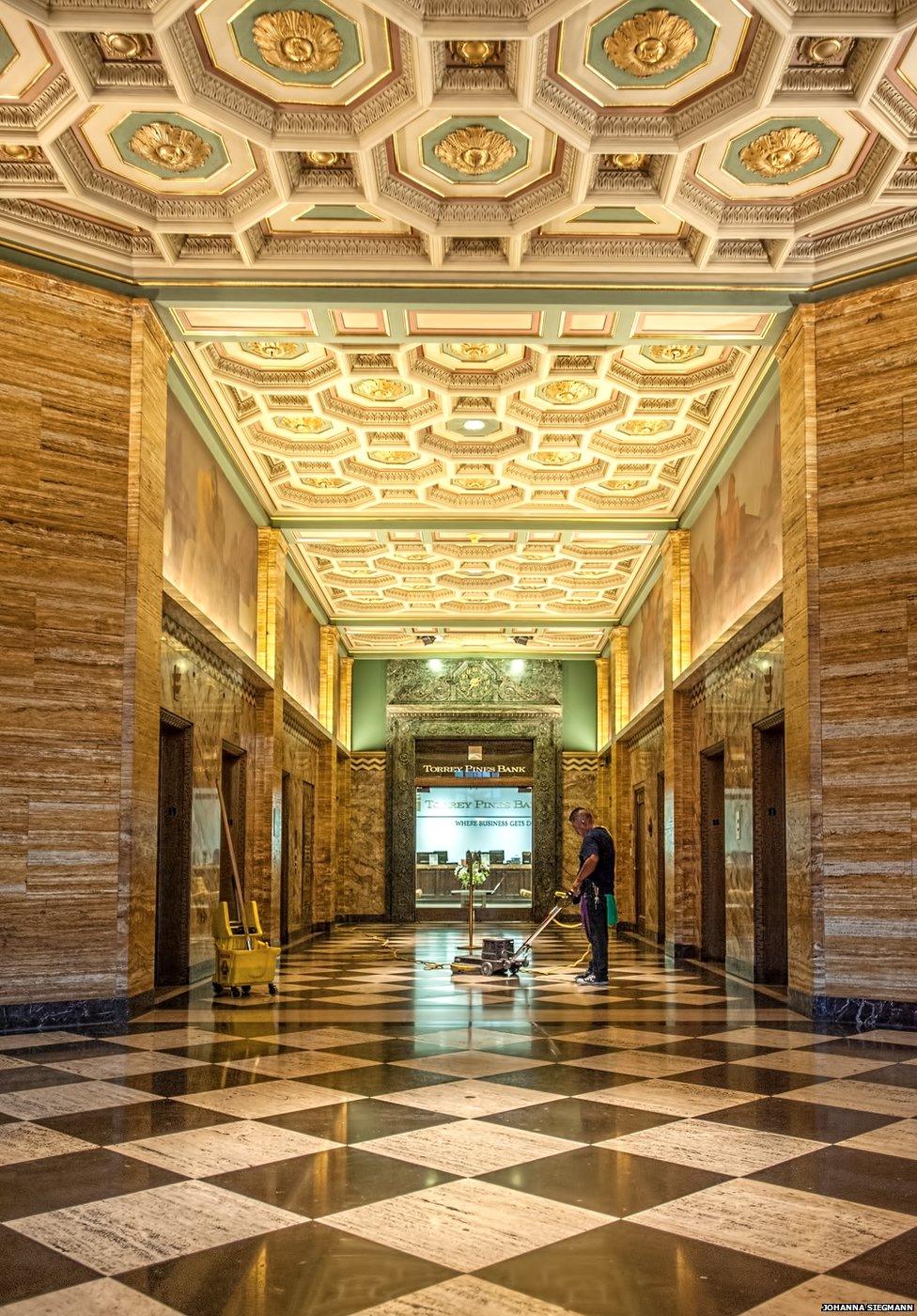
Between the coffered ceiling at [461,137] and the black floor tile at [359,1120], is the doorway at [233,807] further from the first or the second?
the black floor tile at [359,1120]

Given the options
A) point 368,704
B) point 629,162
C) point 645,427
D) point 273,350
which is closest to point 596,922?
point 645,427

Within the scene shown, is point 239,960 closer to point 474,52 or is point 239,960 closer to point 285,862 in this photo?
point 474,52

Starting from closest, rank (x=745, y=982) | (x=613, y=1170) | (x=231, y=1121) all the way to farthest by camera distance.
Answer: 1. (x=613, y=1170)
2. (x=231, y=1121)
3. (x=745, y=982)

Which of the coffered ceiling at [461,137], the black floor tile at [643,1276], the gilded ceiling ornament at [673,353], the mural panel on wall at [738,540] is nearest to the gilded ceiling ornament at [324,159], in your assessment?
the coffered ceiling at [461,137]

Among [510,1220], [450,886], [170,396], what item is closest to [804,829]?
[510,1220]

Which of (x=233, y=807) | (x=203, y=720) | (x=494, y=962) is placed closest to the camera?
(x=494, y=962)

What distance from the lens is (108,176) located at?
738 centimetres

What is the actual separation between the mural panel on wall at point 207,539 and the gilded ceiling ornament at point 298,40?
4.03 meters

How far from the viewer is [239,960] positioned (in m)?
8.75

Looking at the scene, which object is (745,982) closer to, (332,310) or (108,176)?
(332,310)

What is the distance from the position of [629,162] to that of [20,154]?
145 inches

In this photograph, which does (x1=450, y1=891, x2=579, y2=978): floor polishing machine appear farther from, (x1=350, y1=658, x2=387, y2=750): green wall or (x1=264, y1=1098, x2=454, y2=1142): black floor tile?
(x1=350, y1=658, x2=387, y2=750): green wall

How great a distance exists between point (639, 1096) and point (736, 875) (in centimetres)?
689

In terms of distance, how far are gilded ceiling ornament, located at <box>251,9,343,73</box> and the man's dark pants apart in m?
6.56
